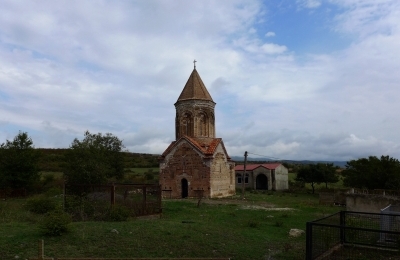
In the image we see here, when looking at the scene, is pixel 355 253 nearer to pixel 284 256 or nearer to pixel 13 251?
pixel 284 256

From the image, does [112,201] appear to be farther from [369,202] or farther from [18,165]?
[18,165]

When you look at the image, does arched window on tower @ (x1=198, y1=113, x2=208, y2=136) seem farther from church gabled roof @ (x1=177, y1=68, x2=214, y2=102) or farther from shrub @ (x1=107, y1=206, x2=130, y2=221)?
shrub @ (x1=107, y1=206, x2=130, y2=221)

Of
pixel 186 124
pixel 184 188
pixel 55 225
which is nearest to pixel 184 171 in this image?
pixel 184 188

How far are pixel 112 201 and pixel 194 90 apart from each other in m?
19.9

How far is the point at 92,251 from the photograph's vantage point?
924cm

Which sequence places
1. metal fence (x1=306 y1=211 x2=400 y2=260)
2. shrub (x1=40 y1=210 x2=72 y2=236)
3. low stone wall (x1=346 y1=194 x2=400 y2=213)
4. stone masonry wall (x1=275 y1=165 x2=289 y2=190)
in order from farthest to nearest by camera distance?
stone masonry wall (x1=275 y1=165 x2=289 y2=190) < low stone wall (x1=346 y1=194 x2=400 y2=213) < shrub (x1=40 y1=210 x2=72 y2=236) < metal fence (x1=306 y1=211 x2=400 y2=260)

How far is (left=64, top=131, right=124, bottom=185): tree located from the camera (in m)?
24.7

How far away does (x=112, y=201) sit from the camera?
15375 millimetres

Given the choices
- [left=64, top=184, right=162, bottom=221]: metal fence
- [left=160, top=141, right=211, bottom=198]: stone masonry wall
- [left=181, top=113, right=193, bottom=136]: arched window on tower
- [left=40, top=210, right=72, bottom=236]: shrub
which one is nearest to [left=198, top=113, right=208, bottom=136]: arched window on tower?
[left=181, top=113, right=193, bottom=136]: arched window on tower

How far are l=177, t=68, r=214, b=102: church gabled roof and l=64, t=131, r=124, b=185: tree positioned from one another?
33.6ft

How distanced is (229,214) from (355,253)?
9644 millimetres

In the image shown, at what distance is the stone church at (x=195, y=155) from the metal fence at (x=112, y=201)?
12884 millimetres

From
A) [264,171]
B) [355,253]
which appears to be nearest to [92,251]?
[355,253]

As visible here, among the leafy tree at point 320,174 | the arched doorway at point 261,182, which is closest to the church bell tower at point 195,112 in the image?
the leafy tree at point 320,174
